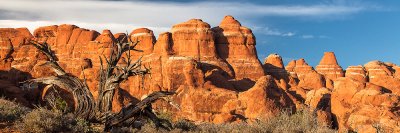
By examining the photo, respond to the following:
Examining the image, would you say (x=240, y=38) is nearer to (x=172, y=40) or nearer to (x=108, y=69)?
(x=172, y=40)

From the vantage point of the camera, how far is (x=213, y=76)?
2936 inches

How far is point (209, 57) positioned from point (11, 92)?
44.6 m

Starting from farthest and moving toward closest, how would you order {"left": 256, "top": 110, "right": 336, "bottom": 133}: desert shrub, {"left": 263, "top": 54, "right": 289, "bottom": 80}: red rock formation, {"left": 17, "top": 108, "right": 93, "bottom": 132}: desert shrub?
{"left": 263, "top": 54, "right": 289, "bottom": 80}: red rock formation, {"left": 256, "top": 110, "right": 336, "bottom": 133}: desert shrub, {"left": 17, "top": 108, "right": 93, "bottom": 132}: desert shrub

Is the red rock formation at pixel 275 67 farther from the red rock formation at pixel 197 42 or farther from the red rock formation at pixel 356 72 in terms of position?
the red rock formation at pixel 356 72

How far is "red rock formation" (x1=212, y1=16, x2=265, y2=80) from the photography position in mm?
93938

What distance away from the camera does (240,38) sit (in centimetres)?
10031

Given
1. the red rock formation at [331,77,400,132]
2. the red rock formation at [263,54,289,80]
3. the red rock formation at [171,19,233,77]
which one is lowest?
the red rock formation at [331,77,400,132]

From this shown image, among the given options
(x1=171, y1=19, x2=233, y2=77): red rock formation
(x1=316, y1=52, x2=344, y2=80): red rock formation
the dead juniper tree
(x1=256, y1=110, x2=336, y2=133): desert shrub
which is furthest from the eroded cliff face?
the dead juniper tree

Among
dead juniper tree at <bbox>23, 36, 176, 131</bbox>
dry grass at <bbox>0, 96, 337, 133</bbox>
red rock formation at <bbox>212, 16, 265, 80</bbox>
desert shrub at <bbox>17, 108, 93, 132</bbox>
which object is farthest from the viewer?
red rock formation at <bbox>212, 16, 265, 80</bbox>

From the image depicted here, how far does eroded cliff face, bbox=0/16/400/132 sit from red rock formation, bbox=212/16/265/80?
0.73 ft

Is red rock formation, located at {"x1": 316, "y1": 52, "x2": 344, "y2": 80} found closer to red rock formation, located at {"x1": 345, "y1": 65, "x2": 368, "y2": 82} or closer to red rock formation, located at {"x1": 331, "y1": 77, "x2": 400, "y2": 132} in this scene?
red rock formation, located at {"x1": 345, "y1": 65, "x2": 368, "y2": 82}

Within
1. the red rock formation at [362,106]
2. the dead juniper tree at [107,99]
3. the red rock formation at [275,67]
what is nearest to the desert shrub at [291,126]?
the dead juniper tree at [107,99]

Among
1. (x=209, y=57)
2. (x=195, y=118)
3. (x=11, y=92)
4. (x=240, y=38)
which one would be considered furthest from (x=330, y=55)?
(x=11, y=92)

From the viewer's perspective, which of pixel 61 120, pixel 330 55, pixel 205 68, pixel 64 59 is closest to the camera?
pixel 61 120
